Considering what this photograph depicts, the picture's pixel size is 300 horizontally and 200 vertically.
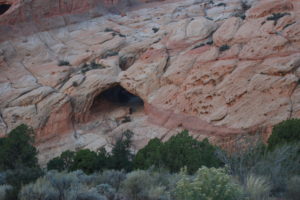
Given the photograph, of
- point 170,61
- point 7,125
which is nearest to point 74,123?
point 7,125

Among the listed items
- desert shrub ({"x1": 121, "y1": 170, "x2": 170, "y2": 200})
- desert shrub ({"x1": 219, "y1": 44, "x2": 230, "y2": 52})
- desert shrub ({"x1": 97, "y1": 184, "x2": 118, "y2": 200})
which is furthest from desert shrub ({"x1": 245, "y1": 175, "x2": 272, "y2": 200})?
desert shrub ({"x1": 219, "y1": 44, "x2": 230, "y2": 52})

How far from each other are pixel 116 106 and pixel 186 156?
483 inches

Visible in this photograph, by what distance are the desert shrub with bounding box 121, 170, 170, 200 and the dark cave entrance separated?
14.6 metres

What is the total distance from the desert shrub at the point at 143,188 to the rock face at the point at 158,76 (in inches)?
372

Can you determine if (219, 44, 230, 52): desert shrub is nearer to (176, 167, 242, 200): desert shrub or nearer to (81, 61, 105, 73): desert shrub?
(81, 61, 105, 73): desert shrub

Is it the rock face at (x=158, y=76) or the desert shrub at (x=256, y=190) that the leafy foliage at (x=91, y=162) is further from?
the desert shrub at (x=256, y=190)

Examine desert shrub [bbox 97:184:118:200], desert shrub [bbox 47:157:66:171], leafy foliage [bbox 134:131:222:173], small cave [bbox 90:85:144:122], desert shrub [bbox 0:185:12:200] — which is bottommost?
small cave [bbox 90:85:144:122]

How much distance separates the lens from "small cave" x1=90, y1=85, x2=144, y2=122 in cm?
2292

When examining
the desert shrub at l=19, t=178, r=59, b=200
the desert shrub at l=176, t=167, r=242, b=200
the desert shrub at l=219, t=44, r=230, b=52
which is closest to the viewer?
the desert shrub at l=176, t=167, r=242, b=200

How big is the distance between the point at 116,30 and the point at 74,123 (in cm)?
946

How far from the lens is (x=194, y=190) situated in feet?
19.1

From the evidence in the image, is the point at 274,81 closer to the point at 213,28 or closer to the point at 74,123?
the point at 213,28

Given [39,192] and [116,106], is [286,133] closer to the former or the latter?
[39,192]

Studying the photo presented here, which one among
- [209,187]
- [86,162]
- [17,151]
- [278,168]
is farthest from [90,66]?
[209,187]
